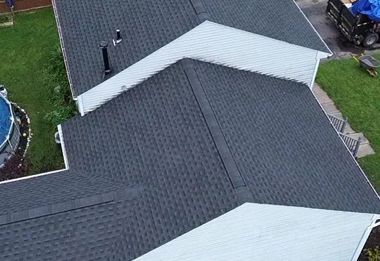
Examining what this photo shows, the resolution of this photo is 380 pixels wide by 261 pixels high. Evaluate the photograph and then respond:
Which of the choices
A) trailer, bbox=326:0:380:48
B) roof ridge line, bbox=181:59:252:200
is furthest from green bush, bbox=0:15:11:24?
trailer, bbox=326:0:380:48

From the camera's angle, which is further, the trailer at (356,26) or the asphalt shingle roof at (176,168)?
the trailer at (356,26)

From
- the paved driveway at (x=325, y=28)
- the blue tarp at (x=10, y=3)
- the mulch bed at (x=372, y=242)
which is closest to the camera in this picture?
the mulch bed at (x=372, y=242)

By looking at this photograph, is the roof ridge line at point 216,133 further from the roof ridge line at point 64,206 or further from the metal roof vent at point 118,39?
the roof ridge line at point 64,206

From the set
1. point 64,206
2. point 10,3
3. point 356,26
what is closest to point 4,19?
point 10,3

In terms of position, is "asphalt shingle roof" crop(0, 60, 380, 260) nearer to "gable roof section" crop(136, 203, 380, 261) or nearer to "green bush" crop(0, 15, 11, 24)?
"gable roof section" crop(136, 203, 380, 261)

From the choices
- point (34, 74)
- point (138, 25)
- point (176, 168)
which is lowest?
point (34, 74)

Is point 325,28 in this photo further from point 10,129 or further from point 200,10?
point 10,129

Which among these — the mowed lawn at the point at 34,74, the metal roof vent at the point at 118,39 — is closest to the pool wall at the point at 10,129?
the mowed lawn at the point at 34,74
